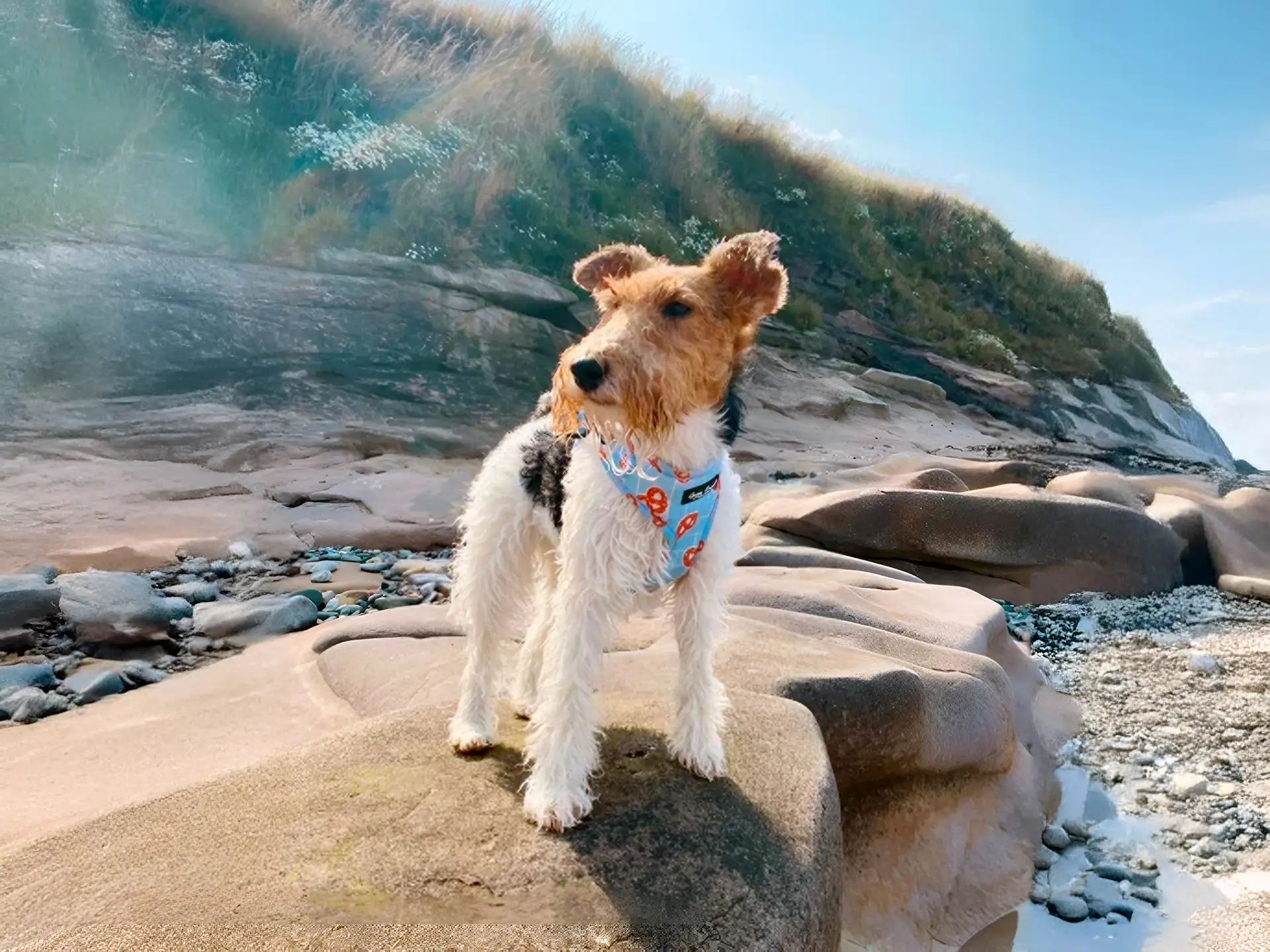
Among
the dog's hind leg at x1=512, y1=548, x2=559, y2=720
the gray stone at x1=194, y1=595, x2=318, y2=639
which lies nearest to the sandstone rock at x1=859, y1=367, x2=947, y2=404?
the gray stone at x1=194, y1=595, x2=318, y2=639

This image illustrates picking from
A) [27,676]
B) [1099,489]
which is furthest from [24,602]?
[1099,489]

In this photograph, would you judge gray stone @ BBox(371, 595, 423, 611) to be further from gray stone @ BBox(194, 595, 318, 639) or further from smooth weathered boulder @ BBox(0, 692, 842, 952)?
smooth weathered boulder @ BBox(0, 692, 842, 952)

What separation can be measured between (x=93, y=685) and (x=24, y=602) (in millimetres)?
1354

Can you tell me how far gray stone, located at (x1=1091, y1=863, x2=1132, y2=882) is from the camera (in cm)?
479

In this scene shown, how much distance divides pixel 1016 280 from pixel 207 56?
26706 mm

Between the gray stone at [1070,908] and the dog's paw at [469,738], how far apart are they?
327 cm

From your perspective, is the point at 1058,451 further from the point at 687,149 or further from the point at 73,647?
the point at 73,647

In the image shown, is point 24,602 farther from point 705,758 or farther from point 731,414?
point 731,414

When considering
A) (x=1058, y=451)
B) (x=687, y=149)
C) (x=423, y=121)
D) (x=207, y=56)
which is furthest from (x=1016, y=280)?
(x=207, y=56)

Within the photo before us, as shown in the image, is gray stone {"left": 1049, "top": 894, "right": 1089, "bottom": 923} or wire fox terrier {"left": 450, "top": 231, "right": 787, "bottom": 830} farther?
gray stone {"left": 1049, "top": 894, "right": 1089, "bottom": 923}

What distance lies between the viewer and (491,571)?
4168mm

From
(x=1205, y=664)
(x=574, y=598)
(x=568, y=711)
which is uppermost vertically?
(x=574, y=598)

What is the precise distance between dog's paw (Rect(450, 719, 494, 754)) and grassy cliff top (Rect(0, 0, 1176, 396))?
12.8m

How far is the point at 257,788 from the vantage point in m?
3.41
